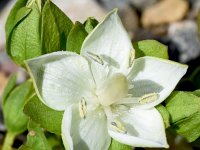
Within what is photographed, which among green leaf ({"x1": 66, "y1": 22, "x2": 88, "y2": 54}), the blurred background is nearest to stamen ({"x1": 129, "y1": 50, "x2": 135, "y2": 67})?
green leaf ({"x1": 66, "y1": 22, "x2": 88, "y2": 54})

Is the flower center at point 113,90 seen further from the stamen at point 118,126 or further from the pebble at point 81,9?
the pebble at point 81,9

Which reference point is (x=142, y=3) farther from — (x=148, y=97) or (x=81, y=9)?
(x=148, y=97)

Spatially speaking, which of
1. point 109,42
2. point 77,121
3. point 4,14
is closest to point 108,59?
point 109,42

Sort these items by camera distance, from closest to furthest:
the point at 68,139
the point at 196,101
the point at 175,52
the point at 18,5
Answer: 1. the point at 68,139
2. the point at 196,101
3. the point at 18,5
4. the point at 175,52

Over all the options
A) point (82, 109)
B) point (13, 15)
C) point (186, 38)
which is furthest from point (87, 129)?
point (186, 38)

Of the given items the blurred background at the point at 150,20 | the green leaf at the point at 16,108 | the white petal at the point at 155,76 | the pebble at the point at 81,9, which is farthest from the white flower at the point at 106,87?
the pebble at the point at 81,9

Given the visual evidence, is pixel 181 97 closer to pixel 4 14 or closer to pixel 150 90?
pixel 150 90
